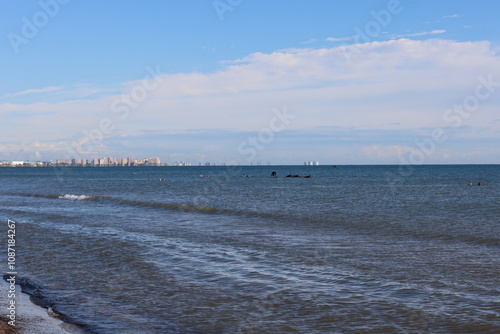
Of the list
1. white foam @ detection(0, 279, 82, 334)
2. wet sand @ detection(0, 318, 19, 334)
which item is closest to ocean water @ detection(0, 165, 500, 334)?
white foam @ detection(0, 279, 82, 334)

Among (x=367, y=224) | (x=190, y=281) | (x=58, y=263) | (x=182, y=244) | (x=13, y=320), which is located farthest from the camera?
(x=367, y=224)

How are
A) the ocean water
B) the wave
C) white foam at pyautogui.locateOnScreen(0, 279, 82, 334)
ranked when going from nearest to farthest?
white foam at pyautogui.locateOnScreen(0, 279, 82, 334)
the wave
the ocean water

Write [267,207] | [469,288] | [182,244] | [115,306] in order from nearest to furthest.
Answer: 1. [115,306]
2. [469,288]
3. [182,244]
4. [267,207]

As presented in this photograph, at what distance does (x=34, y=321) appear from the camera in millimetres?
9672

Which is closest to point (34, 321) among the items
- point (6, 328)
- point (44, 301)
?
point (6, 328)

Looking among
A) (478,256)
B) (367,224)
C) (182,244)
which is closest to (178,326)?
(182,244)

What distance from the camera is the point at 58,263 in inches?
636

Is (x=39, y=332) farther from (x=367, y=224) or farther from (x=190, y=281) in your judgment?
(x=367, y=224)

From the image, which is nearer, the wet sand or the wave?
the wet sand

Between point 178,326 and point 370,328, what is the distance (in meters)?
3.83

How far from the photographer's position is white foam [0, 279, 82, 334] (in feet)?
30.0

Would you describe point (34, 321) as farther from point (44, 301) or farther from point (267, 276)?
point (267, 276)

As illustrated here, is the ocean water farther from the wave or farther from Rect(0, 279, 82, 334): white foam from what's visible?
Rect(0, 279, 82, 334): white foam

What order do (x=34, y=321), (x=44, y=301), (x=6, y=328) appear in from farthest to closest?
(x=44, y=301) → (x=34, y=321) → (x=6, y=328)
